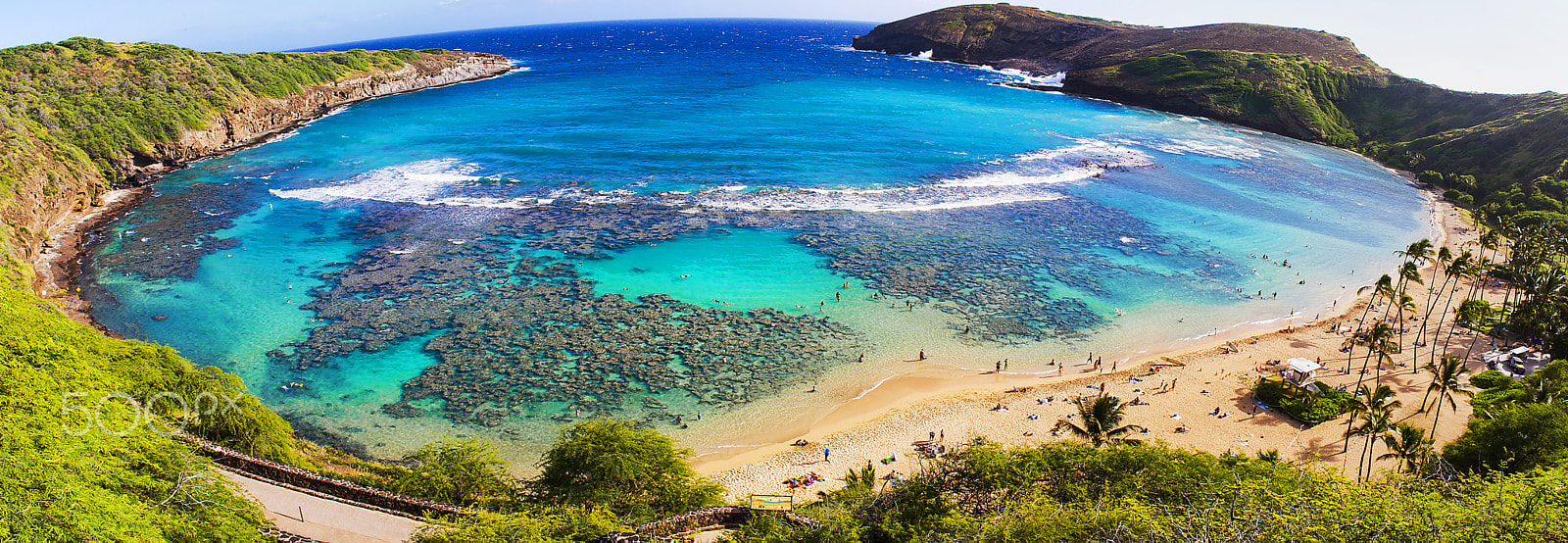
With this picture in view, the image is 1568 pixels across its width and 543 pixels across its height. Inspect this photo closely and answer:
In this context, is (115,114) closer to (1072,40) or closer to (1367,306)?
(1367,306)

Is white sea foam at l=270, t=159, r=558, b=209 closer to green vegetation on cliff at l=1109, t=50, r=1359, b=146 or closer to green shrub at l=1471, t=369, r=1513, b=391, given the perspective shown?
green shrub at l=1471, t=369, r=1513, b=391

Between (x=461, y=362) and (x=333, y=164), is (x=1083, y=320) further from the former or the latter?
(x=333, y=164)

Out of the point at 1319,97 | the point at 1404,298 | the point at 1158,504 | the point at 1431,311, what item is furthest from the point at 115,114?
the point at 1319,97

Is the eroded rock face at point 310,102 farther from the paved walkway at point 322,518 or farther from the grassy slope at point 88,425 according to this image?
the paved walkway at point 322,518

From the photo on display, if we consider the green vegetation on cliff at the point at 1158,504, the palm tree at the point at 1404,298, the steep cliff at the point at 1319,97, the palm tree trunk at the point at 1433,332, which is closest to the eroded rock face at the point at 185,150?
the green vegetation on cliff at the point at 1158,504

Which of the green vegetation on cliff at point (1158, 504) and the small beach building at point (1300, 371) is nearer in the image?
the green vegetation on cliff at point (1158, 504)
